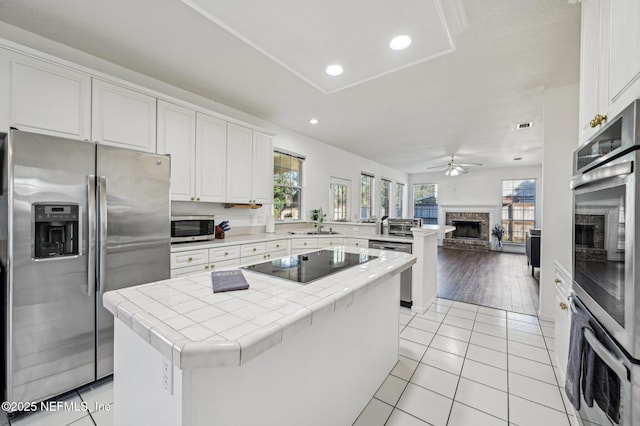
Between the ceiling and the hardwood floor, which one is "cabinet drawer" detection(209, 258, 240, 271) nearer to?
the ceiling

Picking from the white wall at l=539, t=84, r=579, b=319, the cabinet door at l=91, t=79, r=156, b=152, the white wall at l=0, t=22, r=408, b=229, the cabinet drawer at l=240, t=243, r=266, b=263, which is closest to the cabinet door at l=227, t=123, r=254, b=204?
the white wall at l=0, t=22, r=408, b=229

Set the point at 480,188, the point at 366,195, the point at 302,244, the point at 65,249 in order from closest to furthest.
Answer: the point at 65,249 < the point at 302,244 < the point at 366,195 < the point at 480,188

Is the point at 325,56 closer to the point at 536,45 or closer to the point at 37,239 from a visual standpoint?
the point at 536,45

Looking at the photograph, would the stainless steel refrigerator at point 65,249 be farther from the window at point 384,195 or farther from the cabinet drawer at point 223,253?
the window at point 384,195

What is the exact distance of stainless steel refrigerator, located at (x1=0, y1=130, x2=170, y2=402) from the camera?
1.60m

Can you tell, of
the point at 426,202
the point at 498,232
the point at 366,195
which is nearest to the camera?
the point at 366,195

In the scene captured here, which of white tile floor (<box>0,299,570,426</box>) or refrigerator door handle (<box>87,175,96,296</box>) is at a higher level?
refrigerator door handle (<box>87,175,96,296</box>)

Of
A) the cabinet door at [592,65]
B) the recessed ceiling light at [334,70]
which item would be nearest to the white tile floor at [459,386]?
the cabinet door at [592,65]

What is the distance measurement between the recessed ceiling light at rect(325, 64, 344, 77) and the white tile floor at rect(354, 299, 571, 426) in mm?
2759

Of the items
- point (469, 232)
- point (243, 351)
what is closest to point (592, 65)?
point (243, 351)

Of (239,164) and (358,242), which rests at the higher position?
(239,164)

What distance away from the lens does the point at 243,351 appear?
29.2 inches

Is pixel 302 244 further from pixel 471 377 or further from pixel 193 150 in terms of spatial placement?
pixel 471 377

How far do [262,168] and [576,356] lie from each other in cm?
348
